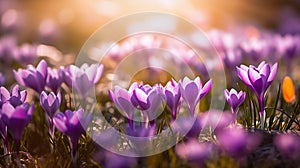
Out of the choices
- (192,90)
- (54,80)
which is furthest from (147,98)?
(54,80)

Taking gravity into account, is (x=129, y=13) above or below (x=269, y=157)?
above

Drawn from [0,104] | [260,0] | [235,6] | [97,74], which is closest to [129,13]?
[235,6]

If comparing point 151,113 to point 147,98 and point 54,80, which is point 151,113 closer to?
point 147,98

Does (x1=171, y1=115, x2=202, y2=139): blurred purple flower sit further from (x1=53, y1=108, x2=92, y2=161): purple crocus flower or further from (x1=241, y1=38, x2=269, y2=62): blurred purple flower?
(x1=241, y1=38, x2=269, y2=62): blurred purple flower

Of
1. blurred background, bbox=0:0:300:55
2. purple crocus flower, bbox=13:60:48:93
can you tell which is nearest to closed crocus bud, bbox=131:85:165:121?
purple crocus flower, bbox=13:60:48:93

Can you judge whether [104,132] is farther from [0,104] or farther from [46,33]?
[46,33]
